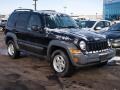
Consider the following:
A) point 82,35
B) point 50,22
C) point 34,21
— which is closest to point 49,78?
point 82,35

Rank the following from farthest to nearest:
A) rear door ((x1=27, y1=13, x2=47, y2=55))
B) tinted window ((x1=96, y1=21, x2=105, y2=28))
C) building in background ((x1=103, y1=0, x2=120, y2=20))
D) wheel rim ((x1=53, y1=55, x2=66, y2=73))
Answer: building in background ((x1=103, y1=0, x2=120, y2=20)) < tinted window ((x1=96, y1=21, x2=105, y2=28)) < rear door ((x1=27, y1=13, x2=47, y2=55)) < wheel rim ((x1=53, y1=55, x2=66, y2=73))

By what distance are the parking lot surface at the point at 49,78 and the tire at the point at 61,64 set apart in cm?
19

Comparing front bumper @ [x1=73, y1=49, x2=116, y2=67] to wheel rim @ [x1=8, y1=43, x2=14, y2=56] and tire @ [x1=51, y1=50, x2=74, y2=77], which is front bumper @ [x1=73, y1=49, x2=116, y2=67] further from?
wheel rim @ [x1=8, y1=43, x2=14, y2=56]

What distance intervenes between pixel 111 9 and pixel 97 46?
113ft

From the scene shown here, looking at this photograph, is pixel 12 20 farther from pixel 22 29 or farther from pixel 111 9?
pixel 111 9

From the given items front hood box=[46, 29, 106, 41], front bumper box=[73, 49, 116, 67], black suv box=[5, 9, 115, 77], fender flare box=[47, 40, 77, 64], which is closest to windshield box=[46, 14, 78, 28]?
black suv box=[5, 9, 115, 77]

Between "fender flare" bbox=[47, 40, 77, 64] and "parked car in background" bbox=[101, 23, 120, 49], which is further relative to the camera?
"parked car in background" bbox=[101, 23, 120, 49]

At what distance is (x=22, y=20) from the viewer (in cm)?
959

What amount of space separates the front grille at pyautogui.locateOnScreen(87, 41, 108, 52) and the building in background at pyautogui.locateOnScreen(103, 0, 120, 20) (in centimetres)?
3189

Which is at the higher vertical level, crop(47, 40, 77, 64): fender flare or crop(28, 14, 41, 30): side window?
crop(28, 14, 41, 30): side window

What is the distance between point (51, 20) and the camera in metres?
8.60

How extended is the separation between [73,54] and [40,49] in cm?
161

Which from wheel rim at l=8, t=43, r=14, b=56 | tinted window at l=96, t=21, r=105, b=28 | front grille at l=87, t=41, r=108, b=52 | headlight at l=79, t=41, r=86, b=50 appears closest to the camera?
headlight at l=79, t=41, r=86, b=50

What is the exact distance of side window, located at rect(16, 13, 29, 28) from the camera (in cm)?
938
